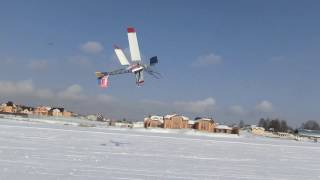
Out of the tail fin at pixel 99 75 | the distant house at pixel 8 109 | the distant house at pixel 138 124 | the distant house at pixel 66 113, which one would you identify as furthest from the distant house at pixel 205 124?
the tail fin at pixel 99 75

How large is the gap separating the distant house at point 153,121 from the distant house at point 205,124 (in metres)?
7.74

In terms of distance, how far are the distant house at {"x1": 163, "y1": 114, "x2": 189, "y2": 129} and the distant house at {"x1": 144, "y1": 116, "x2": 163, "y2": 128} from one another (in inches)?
77.8

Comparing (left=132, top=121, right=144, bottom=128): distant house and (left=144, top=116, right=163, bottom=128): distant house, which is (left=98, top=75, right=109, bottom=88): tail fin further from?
(left=144, top=116, right=163, bottom=128): distant house

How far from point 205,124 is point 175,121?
22.9ft

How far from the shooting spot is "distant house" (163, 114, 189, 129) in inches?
4069

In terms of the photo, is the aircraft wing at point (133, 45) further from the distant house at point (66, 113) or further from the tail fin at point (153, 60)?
the distant house at point (66, 113)

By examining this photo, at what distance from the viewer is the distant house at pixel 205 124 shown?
346ft

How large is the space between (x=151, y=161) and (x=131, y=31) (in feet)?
25.2

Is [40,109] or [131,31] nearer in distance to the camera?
[131,31]

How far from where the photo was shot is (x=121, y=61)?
14.5m

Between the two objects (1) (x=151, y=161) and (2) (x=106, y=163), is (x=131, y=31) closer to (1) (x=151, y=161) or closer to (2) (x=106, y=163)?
(2) (x=106, y=163)

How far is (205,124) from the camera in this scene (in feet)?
353

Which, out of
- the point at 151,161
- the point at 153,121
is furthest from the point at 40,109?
the point at 151,161

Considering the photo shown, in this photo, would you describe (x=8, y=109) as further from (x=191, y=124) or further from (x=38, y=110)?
(x=191, y=124)
